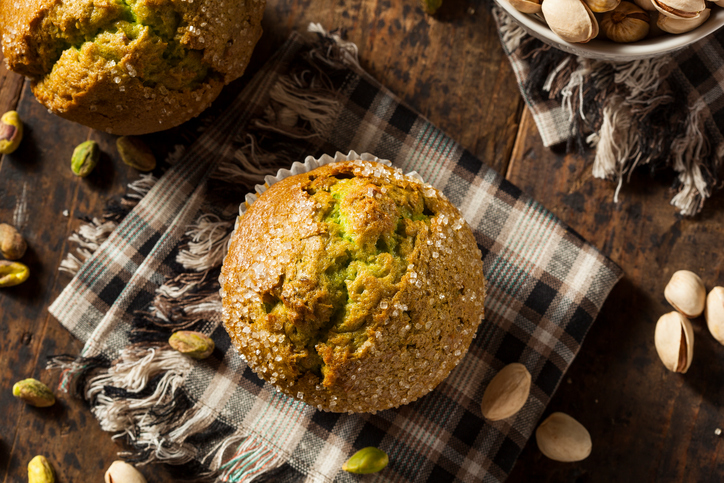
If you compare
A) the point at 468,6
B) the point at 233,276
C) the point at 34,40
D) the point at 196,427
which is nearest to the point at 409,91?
the point at 468,6

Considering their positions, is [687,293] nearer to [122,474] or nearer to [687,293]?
[687,293]

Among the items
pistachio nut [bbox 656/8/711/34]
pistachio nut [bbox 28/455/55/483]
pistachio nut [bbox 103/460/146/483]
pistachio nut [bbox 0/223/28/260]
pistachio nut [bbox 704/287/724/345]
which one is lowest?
pistachio nut [bbox 28/455/55/483]

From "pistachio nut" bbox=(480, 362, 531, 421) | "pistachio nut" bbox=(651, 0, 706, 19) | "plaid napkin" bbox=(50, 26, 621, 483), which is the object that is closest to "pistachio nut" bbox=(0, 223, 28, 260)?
"plaid napkin" bbox=(50, 26, 621, 483)

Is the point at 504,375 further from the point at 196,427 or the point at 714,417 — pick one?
the point at 196,427

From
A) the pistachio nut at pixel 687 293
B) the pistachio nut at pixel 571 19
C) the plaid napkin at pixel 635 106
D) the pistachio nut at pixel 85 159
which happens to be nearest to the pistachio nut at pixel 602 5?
the pistachio nut at pixel 571 19

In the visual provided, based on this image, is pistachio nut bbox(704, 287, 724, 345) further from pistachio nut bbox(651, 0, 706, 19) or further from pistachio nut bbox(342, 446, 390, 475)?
pistachio nut bbox(342, 446, 390, 475)

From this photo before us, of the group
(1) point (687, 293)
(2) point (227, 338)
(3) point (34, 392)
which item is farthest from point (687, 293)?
(3) point (34, 392)
